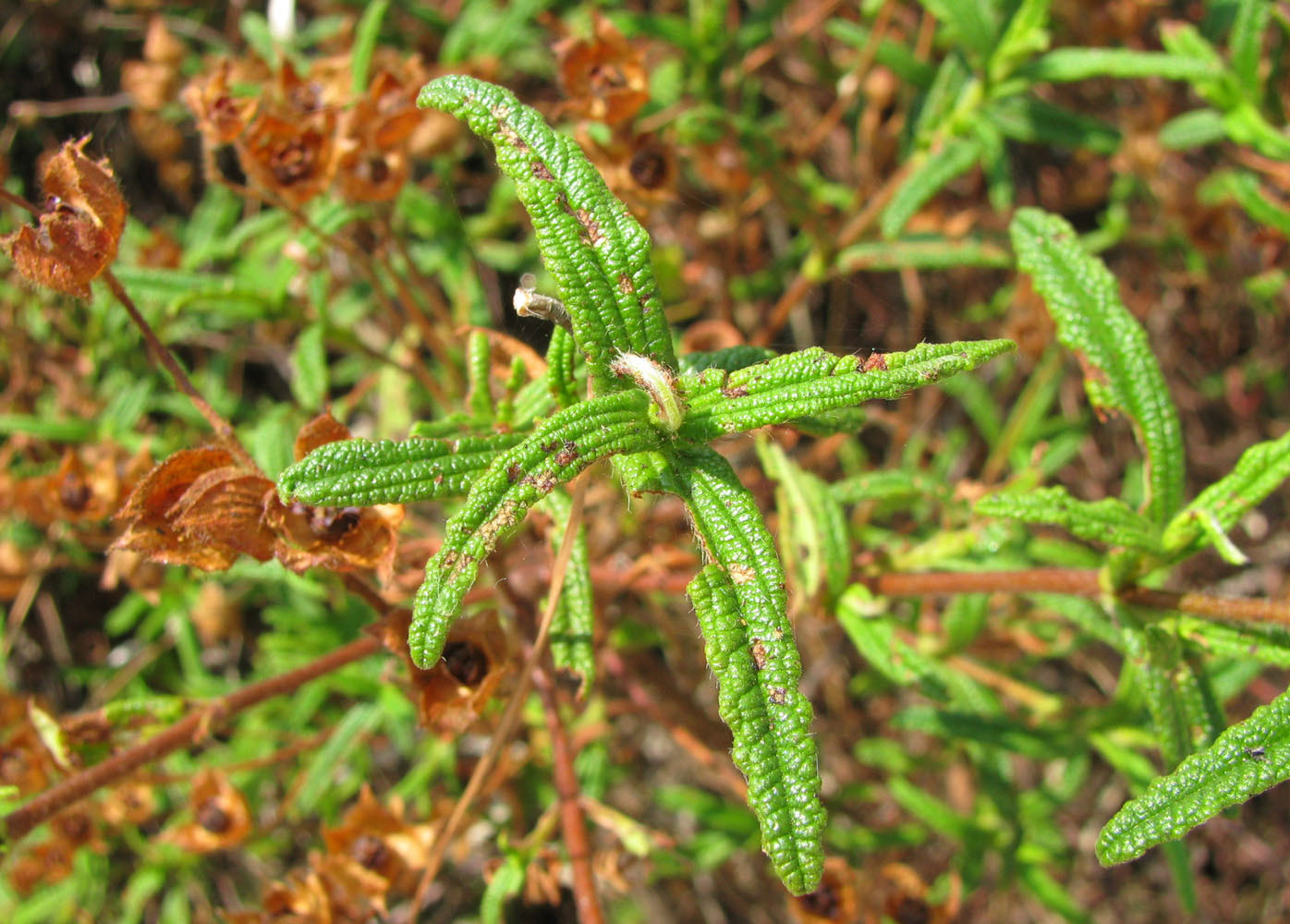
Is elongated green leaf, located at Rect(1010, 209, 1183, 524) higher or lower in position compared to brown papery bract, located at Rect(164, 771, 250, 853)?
higher

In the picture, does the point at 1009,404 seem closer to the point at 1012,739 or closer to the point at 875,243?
the point at 875,243

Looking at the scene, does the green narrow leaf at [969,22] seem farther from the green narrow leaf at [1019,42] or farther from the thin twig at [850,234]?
the thin twig at [850,234]

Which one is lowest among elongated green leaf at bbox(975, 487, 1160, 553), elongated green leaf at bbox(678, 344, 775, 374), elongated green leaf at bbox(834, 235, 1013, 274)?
elongated green leaf at bbox(834, 235, 1013, 274)

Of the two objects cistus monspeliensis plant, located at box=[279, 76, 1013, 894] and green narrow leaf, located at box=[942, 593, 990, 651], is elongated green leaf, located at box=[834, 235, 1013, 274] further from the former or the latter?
cistus monspeliensis plant, located at box=[279, 76, 1013, 894]

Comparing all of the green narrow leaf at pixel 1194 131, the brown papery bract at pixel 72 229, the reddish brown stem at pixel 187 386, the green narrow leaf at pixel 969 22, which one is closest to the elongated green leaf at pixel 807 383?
the reddish brown stem at pixel 187 386

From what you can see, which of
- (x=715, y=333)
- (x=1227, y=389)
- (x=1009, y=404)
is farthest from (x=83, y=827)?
(x=1227, y=389)

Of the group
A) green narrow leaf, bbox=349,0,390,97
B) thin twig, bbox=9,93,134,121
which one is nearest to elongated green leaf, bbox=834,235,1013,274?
green narrow leaf, bbox=349,0,390,97
